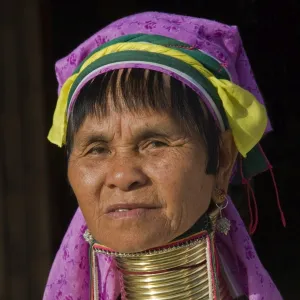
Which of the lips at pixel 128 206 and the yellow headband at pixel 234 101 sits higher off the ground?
the yellow headband at pixel 234 101

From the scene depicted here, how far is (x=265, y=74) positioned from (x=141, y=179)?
2.35 m

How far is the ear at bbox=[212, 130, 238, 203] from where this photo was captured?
175 cm

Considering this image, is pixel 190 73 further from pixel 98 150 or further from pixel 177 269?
pixel 177 269

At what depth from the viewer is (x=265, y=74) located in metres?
3.77

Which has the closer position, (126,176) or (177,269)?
(126,176)

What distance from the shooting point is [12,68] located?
3031 millimetres

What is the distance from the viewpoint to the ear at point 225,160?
1.75m

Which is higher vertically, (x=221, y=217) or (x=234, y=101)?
(x=234, y=101)

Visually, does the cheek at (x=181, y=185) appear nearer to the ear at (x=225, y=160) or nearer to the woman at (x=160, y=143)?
the woman at (x=160, y=143)

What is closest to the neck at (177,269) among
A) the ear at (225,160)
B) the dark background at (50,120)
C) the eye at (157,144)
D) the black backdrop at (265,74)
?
the ear at (225,160)

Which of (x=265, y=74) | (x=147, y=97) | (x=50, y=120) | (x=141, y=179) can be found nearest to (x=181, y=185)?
(x=141, y=179)

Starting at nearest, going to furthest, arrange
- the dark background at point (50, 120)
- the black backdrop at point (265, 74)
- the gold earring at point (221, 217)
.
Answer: the gold earring at point (221, 217) < the dark background at point (50, 120) < the black backdrop at point (265, 74)

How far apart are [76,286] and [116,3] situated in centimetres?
205

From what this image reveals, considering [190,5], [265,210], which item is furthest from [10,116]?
[265,210]
